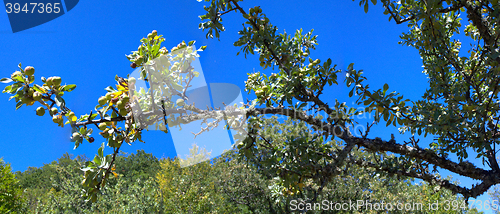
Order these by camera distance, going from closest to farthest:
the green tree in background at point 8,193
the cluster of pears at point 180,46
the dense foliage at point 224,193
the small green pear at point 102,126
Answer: the small green pear at point 102,126 → the cluster of pears at point 180,46 → the green tree in background at point 8,193 → the dense foliage at point 224,193

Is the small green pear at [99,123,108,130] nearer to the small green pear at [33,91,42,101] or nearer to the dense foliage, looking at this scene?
the small green pear at [33,91,42,101]

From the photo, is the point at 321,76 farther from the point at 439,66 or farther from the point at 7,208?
the point at 7,208

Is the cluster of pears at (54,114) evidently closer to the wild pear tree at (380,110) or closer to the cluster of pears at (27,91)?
the cluster of pears at (27,91)

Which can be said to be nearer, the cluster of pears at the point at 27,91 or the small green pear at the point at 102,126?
the cluster of pears at the point at 27,91

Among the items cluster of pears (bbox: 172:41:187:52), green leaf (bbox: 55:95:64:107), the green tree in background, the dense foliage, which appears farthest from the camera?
the dense foliage

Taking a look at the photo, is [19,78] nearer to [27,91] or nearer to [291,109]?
[27,91]

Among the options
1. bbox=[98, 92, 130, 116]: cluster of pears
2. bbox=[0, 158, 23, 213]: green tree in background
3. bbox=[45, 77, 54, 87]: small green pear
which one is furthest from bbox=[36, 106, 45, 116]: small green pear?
bbox=[0, 158, 23, 213]: green tree in background

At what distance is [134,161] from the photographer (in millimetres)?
36531

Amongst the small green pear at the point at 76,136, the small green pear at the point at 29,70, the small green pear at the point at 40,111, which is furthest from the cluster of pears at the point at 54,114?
the small green pear at the point at 29,70

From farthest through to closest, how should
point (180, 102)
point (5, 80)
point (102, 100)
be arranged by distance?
point (180, 102) < point (102, 100) < point (5, 80)

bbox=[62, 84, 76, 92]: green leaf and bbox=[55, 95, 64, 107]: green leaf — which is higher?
bbox=[62, 84, 76, 92]: green leaf

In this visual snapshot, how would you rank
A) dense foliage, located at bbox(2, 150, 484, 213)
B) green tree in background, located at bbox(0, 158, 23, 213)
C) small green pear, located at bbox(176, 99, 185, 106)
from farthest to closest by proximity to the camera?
1. dense foliage, located at bbox(2, 150, 484, 213)
2. green tree in background, located at bbox(0, 158, 23, 213)
3. small green pear, located at bbox(176, 99, 185, 106)

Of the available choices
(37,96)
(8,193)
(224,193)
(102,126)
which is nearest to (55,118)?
(37,96)

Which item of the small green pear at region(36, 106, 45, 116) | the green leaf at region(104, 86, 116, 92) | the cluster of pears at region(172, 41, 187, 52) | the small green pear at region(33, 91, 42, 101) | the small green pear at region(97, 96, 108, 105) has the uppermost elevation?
the cluster of pears at region(172, 41, 187, 52)
